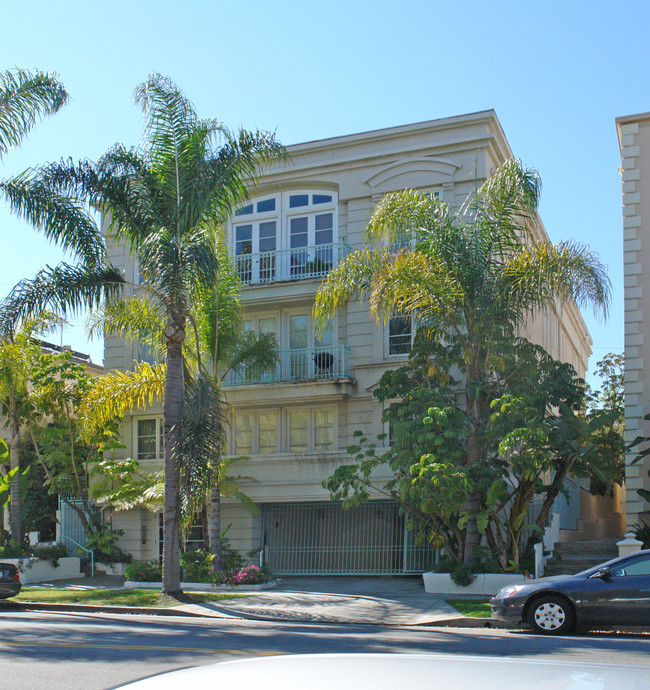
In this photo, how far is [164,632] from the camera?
39.5 feet

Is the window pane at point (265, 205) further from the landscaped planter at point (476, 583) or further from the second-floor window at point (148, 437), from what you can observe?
the landscaped planter at point (476, 583)

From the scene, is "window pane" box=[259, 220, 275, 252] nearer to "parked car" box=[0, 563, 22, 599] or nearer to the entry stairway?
the entry stairway

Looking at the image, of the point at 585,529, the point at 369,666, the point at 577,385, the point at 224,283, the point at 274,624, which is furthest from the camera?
the point at 585,529

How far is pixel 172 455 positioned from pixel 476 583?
6.83 meters

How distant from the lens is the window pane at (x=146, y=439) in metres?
27.1

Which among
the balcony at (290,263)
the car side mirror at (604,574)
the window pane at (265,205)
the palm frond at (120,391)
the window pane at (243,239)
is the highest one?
the window pane at (265,205)

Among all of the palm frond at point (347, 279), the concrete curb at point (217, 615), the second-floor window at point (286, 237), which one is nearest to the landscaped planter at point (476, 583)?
the concrete curb at point (217, 615)

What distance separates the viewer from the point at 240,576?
19.9 meters

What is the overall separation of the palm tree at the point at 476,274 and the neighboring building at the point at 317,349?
4096 millimetres

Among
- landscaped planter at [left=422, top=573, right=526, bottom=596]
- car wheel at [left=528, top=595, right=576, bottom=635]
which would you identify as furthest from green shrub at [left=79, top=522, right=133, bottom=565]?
car wheel at [left=528, top=595, right=576, bottom=635]

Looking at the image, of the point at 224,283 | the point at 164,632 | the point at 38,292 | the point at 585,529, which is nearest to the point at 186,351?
the point at 224,283

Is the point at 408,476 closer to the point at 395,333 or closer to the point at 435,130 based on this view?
the point at 395,333

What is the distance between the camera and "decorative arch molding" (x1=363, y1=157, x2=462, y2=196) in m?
23.8

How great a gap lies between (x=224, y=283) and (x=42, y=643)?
12387 mm
